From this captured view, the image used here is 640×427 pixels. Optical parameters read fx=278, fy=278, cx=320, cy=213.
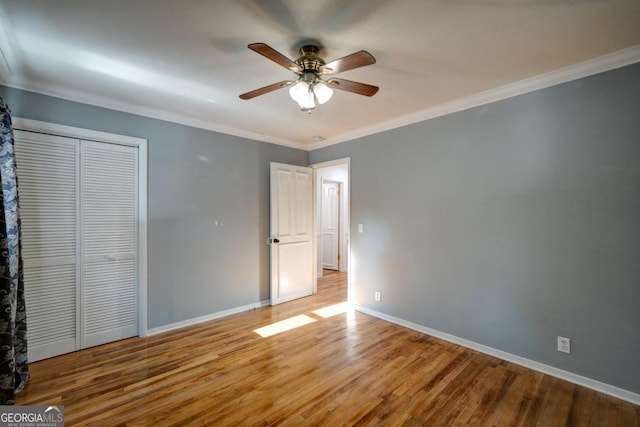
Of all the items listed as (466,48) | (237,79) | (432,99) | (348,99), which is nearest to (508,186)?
(432,99)

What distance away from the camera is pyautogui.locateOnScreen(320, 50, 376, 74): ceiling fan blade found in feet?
5.12

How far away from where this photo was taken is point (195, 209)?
3.42 meters

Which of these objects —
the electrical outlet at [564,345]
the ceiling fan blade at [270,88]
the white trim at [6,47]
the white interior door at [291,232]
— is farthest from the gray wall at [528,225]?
the white trim at [6,47]

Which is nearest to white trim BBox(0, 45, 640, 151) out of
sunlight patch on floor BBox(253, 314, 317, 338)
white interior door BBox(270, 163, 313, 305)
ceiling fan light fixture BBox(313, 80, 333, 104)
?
white interior door BBox(270, 163, 313, 305)

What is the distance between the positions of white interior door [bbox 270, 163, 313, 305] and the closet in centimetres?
173

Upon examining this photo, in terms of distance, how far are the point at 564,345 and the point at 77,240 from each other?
447 cm

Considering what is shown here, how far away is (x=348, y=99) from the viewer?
9.23ft

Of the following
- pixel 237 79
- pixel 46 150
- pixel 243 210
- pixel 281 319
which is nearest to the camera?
pixel 237 79

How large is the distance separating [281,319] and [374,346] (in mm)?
1268

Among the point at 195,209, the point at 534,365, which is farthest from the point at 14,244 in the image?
the point at 534,365

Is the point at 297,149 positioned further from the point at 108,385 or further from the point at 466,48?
the point at 108,385

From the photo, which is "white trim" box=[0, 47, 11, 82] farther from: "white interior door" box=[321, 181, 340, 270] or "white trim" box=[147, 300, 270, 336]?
"white interior door" box=[321, 181, 340, 270]

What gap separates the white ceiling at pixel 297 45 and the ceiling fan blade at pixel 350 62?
237 millimetres

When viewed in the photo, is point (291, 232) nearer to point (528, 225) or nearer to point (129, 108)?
point (129, 108)
